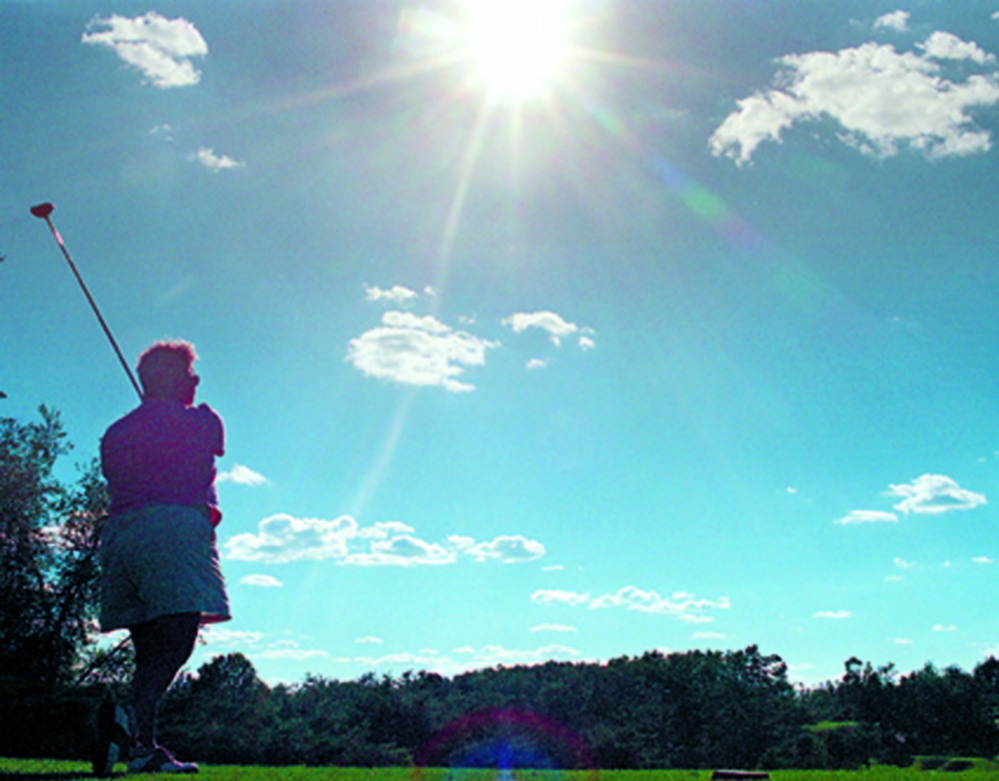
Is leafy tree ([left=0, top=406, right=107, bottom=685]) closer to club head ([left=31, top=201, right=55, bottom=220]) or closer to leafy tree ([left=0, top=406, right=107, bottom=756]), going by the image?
leafy tree ([left=0, top=406, right=107, bottom=756])

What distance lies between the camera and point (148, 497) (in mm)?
5359

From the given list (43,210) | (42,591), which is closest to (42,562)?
(42,591)

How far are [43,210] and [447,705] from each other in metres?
58.0

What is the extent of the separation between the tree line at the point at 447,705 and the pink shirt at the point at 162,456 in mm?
8126

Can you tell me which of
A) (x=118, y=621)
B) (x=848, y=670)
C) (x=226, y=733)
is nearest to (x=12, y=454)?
(x=226, y=733)

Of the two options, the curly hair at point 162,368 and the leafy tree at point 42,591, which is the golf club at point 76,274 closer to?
the curly hair at point 162,368

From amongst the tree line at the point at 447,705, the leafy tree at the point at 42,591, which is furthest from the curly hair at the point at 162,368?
the leafy tree at the point at 42,591

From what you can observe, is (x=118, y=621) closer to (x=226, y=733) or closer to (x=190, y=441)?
(x=190, y=441)

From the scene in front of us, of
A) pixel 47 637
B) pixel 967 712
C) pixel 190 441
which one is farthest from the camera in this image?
pixel 967 712

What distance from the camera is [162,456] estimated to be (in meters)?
5.42

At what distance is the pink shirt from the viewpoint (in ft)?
17.6

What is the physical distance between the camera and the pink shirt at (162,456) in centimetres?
538

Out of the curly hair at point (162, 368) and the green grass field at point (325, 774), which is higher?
the curly hair at point (162, 368)

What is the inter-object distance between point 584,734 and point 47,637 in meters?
52.0
